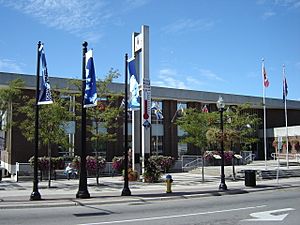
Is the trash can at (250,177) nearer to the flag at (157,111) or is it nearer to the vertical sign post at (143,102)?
the vertical sign post at (143,102)

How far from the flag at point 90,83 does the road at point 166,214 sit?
4.56m

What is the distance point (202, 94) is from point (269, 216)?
37.3 meters

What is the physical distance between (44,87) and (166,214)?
8.09 metres

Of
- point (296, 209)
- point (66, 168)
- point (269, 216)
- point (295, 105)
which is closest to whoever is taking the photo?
point (269, 216)

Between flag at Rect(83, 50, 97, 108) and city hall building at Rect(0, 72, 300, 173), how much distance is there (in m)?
13.1

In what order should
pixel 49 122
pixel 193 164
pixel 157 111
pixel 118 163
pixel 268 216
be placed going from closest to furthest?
1. pixel 268 216
2. pixel 49 122
3. pixel 118 163
4. pixel 193 164
5. pixel 157 111

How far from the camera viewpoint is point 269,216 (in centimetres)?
1284

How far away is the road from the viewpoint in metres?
11.8

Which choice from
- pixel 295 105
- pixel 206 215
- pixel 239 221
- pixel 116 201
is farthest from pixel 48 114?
pixel 295 105

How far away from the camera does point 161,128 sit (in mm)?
47312

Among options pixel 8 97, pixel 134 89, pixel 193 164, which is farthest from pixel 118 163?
pixel 193 164

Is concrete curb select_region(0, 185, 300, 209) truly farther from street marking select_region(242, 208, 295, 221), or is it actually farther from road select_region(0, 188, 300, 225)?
street marking select_region(242, 208, 295, 221)

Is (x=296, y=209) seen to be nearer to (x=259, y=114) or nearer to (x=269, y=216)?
(x=269, y=216)

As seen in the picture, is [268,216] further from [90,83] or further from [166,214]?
[90,83]
